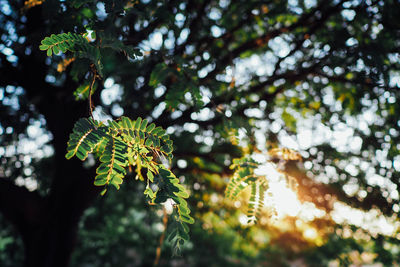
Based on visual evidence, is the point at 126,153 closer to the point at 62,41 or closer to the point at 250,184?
the point at 62,41

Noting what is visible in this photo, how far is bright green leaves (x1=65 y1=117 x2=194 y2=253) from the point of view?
1.22 metres

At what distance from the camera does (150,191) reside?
132 cm

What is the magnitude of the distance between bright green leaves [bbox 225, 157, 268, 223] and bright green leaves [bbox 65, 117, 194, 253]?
2.01 ft

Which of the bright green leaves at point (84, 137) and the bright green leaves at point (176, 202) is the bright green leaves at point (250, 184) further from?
the bright green leaves at point (84, 137)

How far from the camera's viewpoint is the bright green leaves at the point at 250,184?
1.74 metres

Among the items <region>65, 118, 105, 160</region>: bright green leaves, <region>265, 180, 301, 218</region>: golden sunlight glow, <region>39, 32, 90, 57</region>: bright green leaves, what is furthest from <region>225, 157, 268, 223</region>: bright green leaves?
<region>39, 32, 90, 57</region>: bright green leaves

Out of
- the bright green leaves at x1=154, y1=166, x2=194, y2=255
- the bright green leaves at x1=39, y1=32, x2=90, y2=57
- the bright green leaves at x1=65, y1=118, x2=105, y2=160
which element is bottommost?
the bright green leaves at x1=154, y1=166, x2=194, y2=255

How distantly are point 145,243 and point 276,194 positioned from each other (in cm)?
554

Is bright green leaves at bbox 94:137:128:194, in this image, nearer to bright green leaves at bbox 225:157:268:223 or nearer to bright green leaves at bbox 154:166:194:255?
bright green leaves at bbox 154:166:194:255

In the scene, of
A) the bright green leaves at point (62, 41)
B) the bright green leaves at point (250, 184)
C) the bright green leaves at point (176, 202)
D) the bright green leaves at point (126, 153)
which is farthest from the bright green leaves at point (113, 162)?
the bright green leaves at point (250, 184)

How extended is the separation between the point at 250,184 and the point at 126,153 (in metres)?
0.99

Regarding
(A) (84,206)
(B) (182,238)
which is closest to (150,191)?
(B) (182,238)

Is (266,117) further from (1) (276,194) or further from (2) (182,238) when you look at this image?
(2) (182,238)

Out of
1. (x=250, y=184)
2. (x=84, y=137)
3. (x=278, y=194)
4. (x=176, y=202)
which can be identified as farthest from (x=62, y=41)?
(x=278, y=194)
